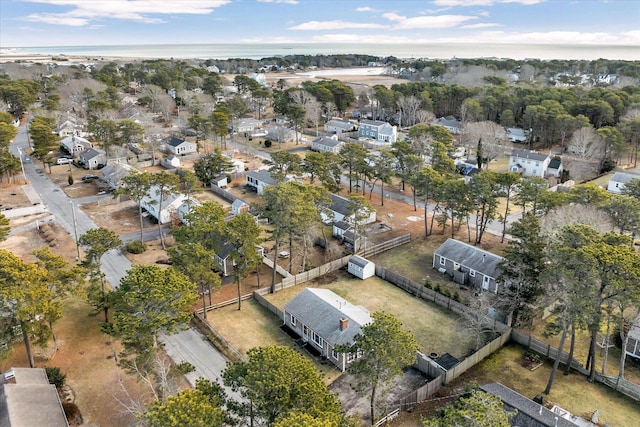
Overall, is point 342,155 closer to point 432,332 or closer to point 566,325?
point 432,332

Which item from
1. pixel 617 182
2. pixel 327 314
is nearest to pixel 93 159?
pixel 327 314

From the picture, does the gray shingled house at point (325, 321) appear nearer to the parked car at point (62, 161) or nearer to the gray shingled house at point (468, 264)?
the gray shingled house at point (468, 264)

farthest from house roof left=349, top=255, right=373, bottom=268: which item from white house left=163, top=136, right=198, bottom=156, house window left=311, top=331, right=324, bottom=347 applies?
white house left=163, top=136, right=198, bottom=156

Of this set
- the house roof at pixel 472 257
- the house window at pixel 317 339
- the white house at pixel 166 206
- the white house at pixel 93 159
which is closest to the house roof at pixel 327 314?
the house window at pixel 317 339

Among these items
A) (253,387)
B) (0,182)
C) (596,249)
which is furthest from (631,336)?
(0,182)

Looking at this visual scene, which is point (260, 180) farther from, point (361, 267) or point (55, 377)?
point (55, 377)
